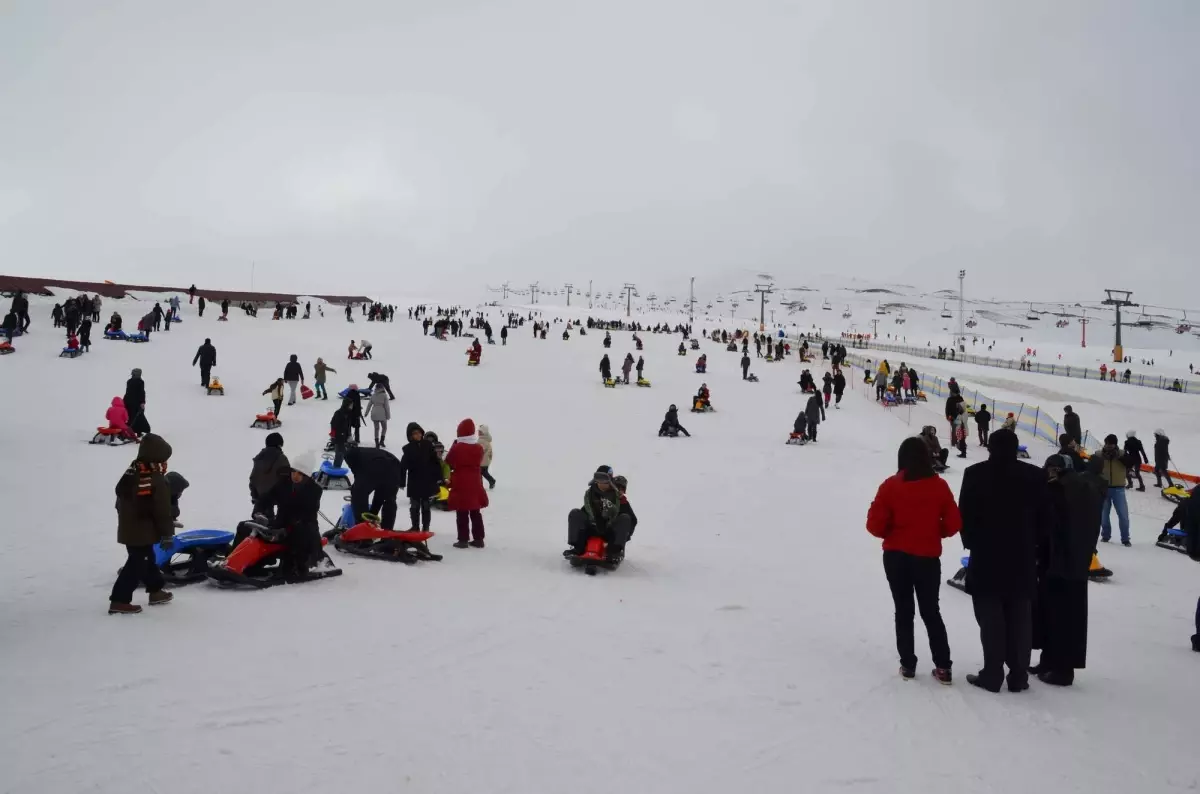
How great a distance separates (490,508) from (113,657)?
7.48 metres

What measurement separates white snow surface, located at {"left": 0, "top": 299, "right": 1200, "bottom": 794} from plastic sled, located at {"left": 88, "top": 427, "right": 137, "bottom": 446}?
10.0ft

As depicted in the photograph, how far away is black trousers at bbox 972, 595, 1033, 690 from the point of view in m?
4.95

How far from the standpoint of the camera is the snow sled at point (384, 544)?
8000mm

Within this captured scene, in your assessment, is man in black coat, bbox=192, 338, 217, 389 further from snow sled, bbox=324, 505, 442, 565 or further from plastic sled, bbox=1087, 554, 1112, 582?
plastic sled, bbox=1087, 554, 1112, 582

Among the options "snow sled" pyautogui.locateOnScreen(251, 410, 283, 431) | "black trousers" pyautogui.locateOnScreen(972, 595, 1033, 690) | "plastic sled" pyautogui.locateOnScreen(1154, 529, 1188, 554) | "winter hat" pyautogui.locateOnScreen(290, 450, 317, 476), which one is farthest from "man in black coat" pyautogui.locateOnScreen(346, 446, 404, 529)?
"plastic sled" pyautogui.locateOnScreen(1154, 529, 1188, 554)

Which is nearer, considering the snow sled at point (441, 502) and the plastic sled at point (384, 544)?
the plastic sled at point (384, 544)

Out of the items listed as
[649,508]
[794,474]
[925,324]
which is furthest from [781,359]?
[925,324]

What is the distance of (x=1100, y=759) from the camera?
4.09m

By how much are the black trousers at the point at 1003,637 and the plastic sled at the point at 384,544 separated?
17.6ft

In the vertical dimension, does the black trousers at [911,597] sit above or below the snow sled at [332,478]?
above

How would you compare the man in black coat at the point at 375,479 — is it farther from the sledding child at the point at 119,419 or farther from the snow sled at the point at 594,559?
the sledding child at the point at 119,419

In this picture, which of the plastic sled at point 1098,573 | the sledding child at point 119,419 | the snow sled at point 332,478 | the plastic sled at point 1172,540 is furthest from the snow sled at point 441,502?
the plastic sled at point 1172,540

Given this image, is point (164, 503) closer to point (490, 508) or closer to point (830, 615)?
point (830, 615)

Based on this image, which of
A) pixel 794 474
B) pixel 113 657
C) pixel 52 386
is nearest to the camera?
pixel 113 657
